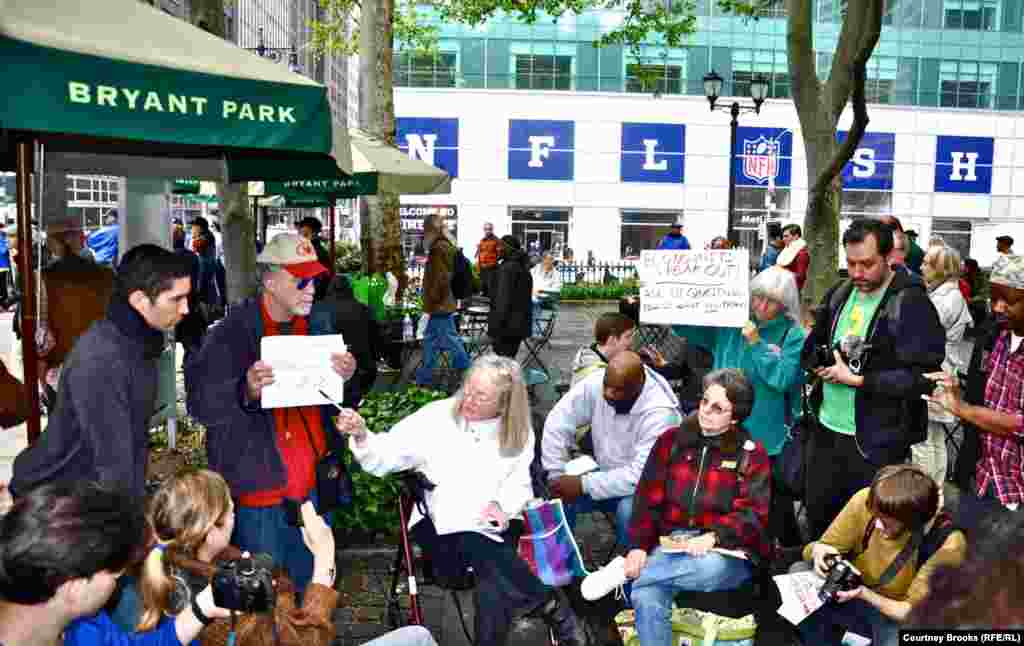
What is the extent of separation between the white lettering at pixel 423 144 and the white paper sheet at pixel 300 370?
3532cm

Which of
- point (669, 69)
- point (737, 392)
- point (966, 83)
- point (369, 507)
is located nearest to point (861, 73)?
point (737, 392)

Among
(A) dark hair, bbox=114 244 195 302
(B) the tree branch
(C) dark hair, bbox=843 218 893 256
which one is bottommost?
(A) dark hair, bbox=114 244 195 302

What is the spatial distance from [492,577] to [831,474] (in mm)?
1781

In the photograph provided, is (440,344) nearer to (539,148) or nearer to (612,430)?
(612,430)

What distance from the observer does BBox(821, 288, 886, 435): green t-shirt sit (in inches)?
191

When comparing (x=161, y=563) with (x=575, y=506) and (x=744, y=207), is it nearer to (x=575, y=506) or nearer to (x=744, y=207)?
(x=575, y=506)

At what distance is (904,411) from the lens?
15.5 ft

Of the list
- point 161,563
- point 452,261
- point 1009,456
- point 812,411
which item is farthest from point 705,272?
point 452,261

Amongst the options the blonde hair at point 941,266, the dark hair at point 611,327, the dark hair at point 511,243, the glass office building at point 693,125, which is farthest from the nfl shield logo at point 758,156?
the dark hair at point 611,327

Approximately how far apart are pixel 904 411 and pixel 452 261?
7.66m

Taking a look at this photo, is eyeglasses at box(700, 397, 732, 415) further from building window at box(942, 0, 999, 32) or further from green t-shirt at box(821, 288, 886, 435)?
building window at box(942, 0, 999, 32)

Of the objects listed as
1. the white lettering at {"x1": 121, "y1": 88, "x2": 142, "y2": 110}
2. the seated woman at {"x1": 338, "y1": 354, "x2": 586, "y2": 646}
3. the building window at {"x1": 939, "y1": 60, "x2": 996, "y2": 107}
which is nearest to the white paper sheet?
the seated woman at {"x1": 338, "y1": 354, "x2": 586, "y2": 646}

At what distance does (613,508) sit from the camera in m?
5.64

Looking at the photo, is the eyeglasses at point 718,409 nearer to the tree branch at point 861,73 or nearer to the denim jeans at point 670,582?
the denim jeans at point 670,582
